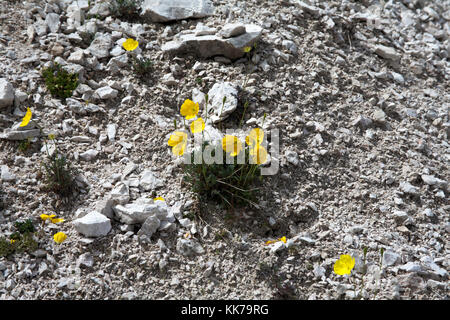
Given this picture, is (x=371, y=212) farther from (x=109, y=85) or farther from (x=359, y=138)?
(x=109, y=85)

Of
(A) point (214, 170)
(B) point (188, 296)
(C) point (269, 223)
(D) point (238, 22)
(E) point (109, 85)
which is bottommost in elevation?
(B) point (188, 296)

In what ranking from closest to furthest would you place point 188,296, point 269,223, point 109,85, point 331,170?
point 188,296 → point 269,223 → point 331,170 → point 109,85

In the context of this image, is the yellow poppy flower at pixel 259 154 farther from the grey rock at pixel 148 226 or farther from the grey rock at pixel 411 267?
the grey rock at pixel 411 267

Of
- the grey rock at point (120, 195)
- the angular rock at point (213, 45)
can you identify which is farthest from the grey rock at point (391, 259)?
the angular rock at point (213, 45)

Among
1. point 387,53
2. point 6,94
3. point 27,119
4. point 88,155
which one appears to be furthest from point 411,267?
point 6,94

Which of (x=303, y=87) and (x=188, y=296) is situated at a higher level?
(x=303, y=87)

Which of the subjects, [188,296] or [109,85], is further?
[109,85]

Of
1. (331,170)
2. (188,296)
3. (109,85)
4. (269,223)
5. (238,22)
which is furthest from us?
(238,22)

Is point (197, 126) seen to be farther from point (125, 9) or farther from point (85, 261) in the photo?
point (125, 9)

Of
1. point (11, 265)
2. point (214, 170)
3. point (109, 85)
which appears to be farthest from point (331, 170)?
point (11, 265)
